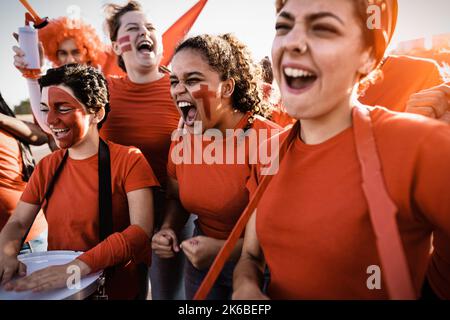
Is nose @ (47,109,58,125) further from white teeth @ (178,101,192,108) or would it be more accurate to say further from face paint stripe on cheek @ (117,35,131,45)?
face paint stripe on cheek @ (117,35,131,45)

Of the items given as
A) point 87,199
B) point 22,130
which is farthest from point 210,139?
point 22,130

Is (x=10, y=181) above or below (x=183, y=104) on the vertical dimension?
below

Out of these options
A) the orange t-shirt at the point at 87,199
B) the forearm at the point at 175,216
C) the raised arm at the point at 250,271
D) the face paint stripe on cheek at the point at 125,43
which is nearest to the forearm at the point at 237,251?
the raised arm at the point at 250,271

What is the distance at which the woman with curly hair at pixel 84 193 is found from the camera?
1.61 m

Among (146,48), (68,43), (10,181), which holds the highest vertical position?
(68,43)

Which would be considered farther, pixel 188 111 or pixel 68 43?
pixel 68 43

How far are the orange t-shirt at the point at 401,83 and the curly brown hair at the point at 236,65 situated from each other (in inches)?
24.8

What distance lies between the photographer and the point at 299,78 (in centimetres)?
109

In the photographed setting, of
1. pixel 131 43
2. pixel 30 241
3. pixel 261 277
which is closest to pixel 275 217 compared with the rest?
pixel 261 277

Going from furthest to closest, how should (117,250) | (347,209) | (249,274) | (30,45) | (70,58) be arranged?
(70,58)
(30,45)
(117,250)
(249,274)
(347,209)

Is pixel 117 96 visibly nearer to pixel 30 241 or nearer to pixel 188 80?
pixel 188 80

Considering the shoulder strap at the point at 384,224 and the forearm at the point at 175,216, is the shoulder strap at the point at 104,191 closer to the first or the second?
the forearm at the point at 175,216

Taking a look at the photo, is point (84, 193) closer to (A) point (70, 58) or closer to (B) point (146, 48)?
(B) point (146, 48)

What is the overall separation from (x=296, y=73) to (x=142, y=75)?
5.69ft
